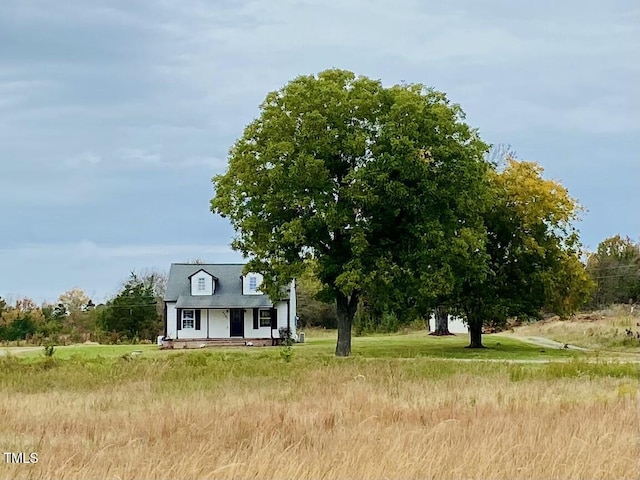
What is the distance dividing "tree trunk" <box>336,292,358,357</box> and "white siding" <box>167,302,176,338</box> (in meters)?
21.5

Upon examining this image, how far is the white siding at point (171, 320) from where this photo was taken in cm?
5256

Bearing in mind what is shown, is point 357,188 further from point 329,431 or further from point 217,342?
point 217,342

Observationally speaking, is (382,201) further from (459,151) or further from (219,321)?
(219,321)

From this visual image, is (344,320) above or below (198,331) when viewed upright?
above

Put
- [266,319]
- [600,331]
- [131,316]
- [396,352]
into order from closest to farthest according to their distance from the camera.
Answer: [396,352]
[600,331]
[266,319]
[131,316]

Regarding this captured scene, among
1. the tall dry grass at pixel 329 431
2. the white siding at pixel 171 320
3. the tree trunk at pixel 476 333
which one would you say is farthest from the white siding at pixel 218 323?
the tall dry grass at pixel 329 431

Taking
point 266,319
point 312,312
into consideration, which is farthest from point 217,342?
point 312,312

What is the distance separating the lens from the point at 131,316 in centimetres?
5712

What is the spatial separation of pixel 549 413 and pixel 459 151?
69.7 ft

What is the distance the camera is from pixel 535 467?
24.7ft

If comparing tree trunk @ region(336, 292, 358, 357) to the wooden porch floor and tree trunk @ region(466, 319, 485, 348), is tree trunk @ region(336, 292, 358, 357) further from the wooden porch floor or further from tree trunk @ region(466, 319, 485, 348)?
the wooden porch floor

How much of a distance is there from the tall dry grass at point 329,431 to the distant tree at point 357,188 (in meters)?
14.6

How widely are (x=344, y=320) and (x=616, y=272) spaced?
4525 cm

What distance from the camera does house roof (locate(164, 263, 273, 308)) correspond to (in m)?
52.1
